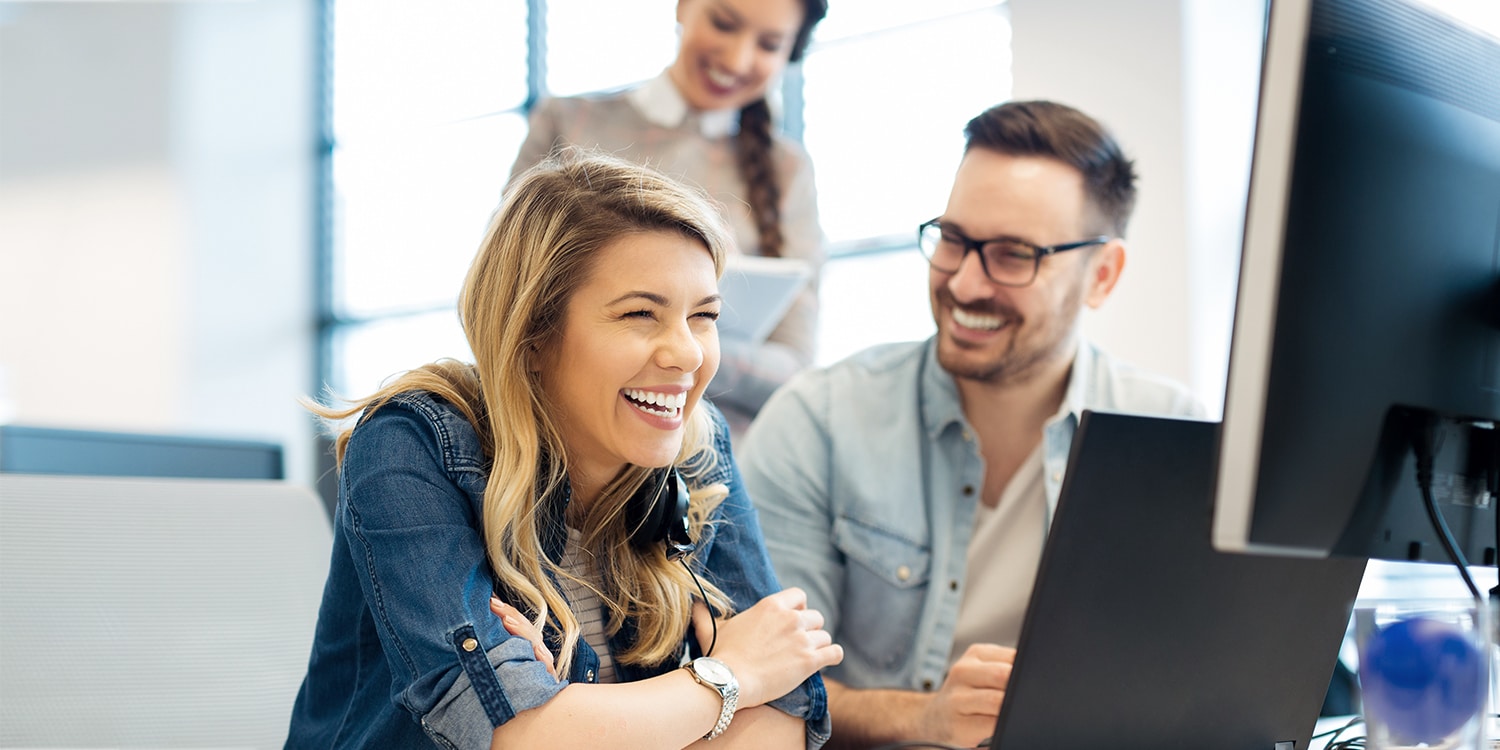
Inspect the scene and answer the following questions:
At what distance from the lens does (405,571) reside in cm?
97

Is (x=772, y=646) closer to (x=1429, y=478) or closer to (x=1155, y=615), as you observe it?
(x=1155, y=615)

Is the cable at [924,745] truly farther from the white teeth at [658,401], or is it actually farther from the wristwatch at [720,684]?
the white teeth at [658,401]

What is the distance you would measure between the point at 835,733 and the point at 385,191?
15.9 ft

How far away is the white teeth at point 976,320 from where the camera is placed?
1598mm

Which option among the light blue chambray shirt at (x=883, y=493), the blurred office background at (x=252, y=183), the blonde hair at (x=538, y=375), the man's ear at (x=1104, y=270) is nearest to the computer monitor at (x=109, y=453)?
the blonde hair at (x=538, y=375)

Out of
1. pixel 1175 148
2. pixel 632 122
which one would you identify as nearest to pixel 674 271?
pixel 632 122

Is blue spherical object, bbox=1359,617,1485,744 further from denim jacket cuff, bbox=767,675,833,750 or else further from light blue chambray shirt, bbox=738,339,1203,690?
light blue chambray shirt, bbox=738,339,1203,690

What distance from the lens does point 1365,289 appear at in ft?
2.35

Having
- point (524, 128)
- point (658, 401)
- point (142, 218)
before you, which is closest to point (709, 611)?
point (658, 401)

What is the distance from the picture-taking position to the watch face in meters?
1.05

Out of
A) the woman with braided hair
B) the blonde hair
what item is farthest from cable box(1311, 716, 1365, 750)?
the woman with braided hair

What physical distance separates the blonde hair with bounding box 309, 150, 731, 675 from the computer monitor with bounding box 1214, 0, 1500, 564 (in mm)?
599

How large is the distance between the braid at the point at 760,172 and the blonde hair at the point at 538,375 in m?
1.01

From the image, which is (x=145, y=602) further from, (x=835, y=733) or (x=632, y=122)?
(x=632, y=122)
